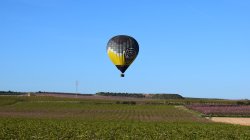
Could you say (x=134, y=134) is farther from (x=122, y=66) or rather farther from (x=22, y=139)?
(x=122, y=66)

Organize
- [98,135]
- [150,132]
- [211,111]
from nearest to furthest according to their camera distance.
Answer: [98,135], [150,132], [211,111]

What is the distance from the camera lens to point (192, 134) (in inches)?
1503

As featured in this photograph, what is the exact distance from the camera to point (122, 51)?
60.5 m

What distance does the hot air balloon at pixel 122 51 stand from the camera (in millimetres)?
60656

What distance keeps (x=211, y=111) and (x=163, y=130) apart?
3438 centimetres

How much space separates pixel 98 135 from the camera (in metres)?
36.5

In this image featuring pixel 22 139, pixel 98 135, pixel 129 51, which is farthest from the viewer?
pixel 129 51

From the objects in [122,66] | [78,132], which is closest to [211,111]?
[122,66]

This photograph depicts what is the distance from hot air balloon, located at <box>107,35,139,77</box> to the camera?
6066 cm

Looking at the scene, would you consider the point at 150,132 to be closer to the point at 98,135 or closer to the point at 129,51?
the point at 98,135

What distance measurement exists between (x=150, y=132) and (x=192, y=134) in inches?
122

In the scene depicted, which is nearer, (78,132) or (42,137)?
(42,137)

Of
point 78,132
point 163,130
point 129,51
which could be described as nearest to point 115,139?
point 78,132

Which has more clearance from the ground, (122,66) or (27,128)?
(122,66)
